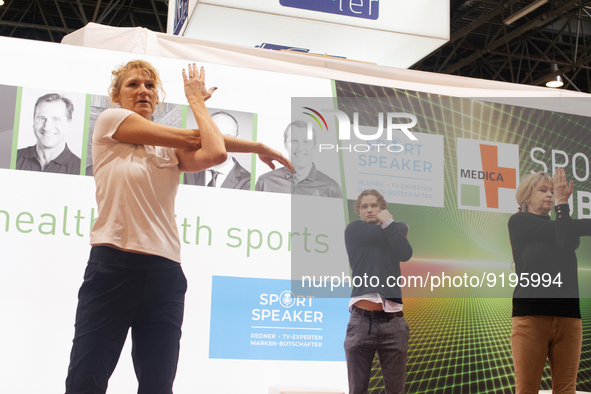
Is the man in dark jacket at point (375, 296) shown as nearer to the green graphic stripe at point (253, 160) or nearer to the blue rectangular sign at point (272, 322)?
the blue rectangular sign at point (272, 322)

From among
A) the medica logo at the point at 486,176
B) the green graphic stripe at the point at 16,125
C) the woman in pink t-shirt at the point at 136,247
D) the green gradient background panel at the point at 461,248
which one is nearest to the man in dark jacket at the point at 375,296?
the green gradient background panel at the point at 461,248

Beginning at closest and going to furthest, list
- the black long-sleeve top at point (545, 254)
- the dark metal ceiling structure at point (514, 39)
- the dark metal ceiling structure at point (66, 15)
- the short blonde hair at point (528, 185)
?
the black long-sleeve top at point (545, 254) < the short blonde hair at point (528, 185) < the dark metal ceiling structure at point (514, 39) < the dark metal ceiling structure at point (66, 15)

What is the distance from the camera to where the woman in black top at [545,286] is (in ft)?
9.54

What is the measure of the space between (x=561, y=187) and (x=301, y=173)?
1.73 metres

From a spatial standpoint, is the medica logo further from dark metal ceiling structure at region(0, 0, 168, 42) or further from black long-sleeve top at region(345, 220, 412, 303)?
dark metal ceiling structure at region(0, 0, 168, 42)

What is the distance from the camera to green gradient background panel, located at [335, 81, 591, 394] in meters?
3.29

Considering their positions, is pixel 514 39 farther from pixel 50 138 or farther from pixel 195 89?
pixel 50 138

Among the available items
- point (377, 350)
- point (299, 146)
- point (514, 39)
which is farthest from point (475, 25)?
point (377, 350)

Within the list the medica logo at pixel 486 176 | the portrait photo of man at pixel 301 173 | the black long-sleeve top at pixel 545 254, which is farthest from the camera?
the medica logo at pixel 486 176

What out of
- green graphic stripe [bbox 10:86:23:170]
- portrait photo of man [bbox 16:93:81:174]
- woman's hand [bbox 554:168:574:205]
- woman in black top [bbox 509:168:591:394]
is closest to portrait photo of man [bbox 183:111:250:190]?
portrait photo of man [bbox 16:93:81:174]

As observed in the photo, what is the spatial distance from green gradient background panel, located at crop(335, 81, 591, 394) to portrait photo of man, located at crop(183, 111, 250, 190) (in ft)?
2.17

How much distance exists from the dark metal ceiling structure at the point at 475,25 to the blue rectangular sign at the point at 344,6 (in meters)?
4.44

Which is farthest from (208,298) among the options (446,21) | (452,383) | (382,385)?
(446,21)

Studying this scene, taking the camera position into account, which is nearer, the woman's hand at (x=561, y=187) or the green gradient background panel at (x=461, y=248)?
the green gradient background panel at (x=461, y=248)
